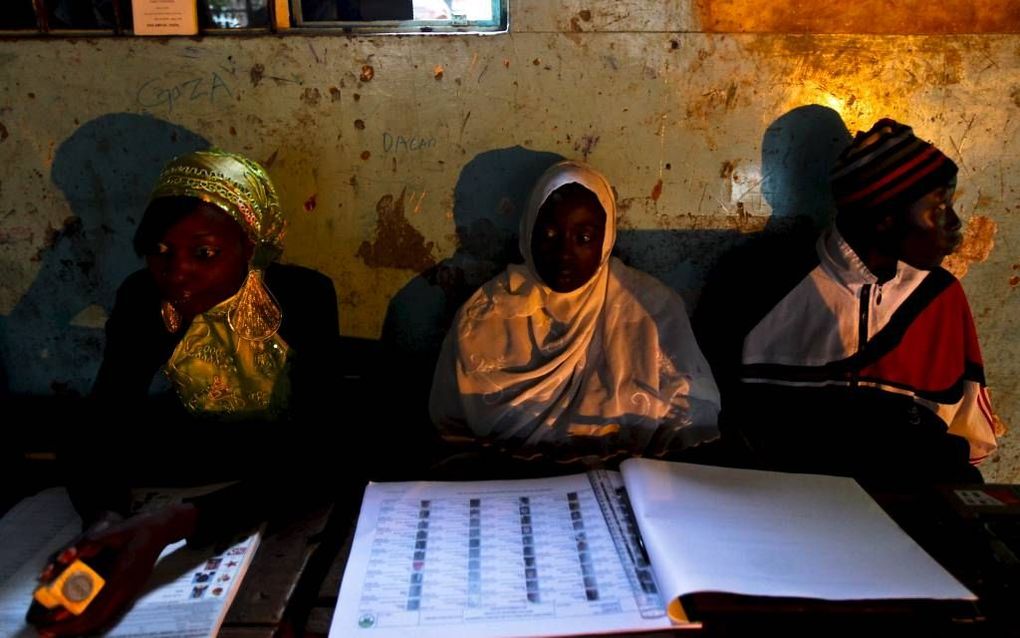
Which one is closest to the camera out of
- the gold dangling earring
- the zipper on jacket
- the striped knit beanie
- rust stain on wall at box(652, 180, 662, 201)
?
the gold dangling earring

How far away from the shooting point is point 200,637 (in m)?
0.97

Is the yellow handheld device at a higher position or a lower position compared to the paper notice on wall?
lower

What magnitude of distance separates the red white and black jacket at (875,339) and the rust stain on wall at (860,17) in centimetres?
66

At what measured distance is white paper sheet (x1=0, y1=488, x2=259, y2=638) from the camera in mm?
998

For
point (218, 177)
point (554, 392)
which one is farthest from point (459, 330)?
point (218, 177)

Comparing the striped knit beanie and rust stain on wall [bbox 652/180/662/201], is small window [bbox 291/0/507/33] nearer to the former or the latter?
rust stain on wall [bbox 652/180/662/201]

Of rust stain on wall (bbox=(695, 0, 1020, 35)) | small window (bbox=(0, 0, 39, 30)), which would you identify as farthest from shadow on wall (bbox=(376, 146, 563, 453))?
small window (bbox=(0, 0, 39, 30))

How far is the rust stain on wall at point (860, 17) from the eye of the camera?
205 centimetres

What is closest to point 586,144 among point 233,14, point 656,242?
point 656,242

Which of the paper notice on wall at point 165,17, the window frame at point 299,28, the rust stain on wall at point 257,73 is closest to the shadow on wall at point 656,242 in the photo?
the window frame at point 299,28

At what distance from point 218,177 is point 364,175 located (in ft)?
2.21

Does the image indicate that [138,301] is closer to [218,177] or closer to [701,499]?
[218,177]

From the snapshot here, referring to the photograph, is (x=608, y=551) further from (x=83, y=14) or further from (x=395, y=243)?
(x=83, y=14)

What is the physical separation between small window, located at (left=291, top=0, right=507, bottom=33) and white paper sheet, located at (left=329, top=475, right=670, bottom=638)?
1462 millimetres
